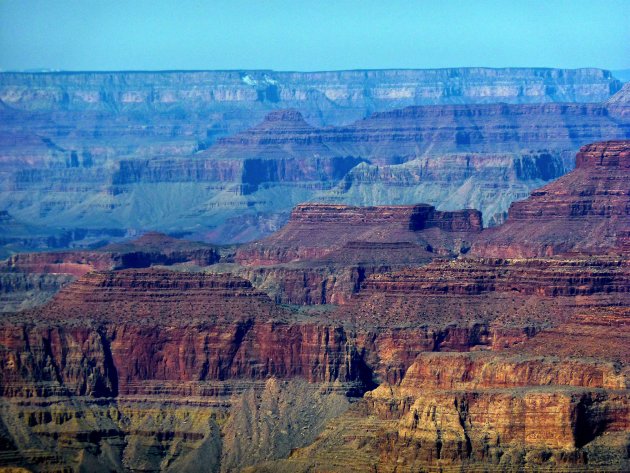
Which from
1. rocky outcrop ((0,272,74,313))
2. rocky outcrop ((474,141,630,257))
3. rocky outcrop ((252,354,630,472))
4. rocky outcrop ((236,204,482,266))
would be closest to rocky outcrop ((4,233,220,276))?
rocky outcrop ((0,272,74,313))

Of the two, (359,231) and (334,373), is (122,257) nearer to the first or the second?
(359,231)

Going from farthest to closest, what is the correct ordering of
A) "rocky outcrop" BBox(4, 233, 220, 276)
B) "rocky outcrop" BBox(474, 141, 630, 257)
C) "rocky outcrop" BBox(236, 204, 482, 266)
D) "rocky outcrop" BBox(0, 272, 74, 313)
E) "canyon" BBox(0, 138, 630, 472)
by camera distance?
"rocky outcrop" BBox(4, 233, 220, 276) < "rocky outcrop" BBox(236, 204, 482, 266) < "rocky outcrop" BBox(0, 272, 74, 313) < "rocky outcrop" BBox(474, 141, 630, 257) < "canyon" BBox(0, 138, 630, 472)

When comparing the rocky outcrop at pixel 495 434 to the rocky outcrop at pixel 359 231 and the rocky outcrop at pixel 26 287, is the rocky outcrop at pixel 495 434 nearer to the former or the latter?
the rocky outcrop at pixel 359 231

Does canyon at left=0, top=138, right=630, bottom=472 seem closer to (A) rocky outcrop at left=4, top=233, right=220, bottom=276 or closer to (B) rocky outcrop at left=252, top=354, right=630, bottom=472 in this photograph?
(B) rocky outcrop at left=252, top=354, right=630, bottom=472

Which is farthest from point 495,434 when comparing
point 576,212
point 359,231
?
point 359,231

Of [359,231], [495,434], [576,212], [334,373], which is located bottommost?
[495,434]

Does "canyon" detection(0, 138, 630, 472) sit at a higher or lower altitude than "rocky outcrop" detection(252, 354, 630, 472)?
Answer: higher

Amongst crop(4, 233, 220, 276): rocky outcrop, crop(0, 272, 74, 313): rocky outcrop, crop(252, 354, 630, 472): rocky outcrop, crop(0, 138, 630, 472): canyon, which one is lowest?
crop(252, 354, 630, 472): rocky outcrop
